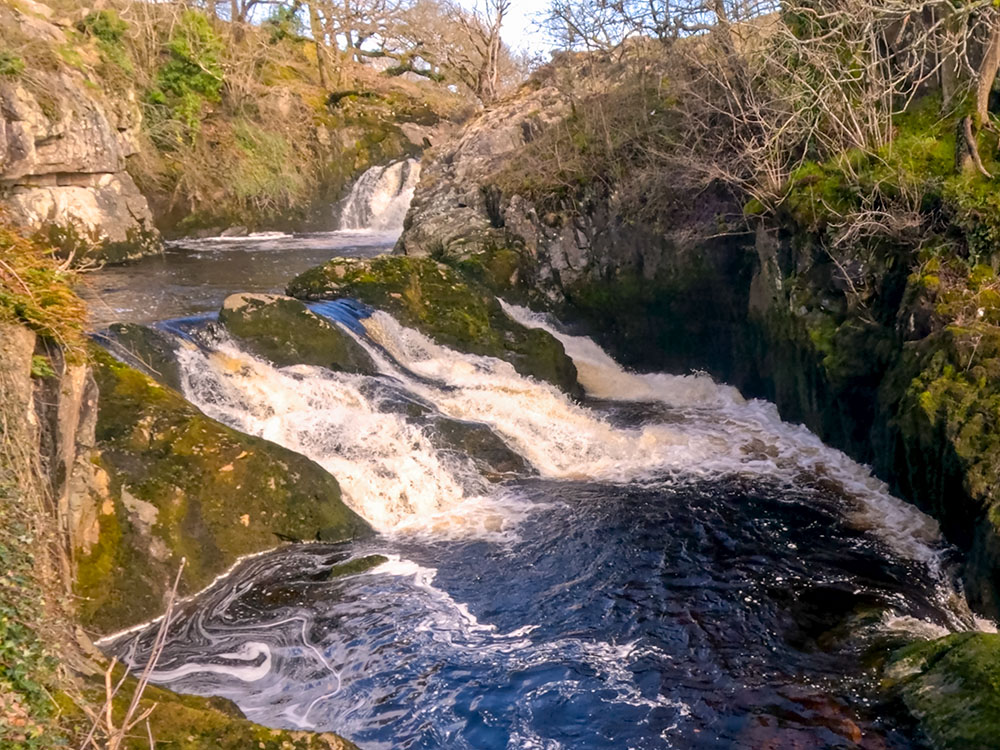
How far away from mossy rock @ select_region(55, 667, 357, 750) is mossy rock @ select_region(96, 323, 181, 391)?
517 centimetres

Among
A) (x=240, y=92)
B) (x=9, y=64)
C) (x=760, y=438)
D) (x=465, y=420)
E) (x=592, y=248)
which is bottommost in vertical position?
(x=760, y=438)

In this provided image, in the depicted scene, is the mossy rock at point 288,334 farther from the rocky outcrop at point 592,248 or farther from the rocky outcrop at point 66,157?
the rocky outcrop at point 66,157

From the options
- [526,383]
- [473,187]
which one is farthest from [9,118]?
[526,383]

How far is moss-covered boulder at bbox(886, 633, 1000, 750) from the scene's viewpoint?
4.62 m

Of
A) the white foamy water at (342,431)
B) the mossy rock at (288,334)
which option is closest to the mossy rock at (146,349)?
the white foamy water at (342,431)

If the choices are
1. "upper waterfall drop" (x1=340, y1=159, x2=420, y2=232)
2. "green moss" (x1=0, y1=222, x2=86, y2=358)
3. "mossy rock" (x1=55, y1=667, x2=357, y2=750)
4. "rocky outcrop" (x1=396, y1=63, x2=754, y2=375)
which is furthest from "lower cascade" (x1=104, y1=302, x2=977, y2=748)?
"upper waterfall drop" (x1=340, y1=159, x2=420, y2=232)

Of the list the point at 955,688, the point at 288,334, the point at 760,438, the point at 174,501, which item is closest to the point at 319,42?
the point at 288,334

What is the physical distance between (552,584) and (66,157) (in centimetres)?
1251

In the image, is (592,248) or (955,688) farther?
(592,248)

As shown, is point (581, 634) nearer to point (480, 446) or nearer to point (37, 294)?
point (480, 446)

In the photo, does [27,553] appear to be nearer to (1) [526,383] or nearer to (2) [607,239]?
(1) [526,383]

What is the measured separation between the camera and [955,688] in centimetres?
489

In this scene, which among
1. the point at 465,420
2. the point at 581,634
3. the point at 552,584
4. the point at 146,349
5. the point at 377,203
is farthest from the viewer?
the point at 377,203

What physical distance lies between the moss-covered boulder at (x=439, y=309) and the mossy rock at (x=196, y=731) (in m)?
8.02
